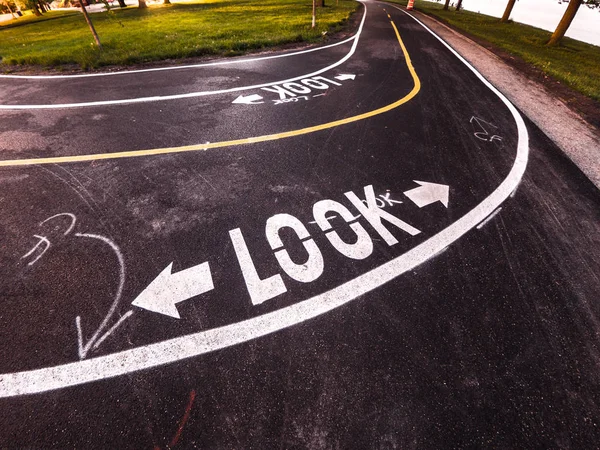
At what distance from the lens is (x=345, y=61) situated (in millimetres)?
11148

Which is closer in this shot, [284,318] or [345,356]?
[345,356]

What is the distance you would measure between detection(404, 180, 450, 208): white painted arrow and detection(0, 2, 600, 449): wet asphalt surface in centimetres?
13

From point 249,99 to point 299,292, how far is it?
Answer: 21.0 ft

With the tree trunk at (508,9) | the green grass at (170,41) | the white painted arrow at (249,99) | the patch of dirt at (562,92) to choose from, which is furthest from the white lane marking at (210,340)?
the tree trunk at (508,9)

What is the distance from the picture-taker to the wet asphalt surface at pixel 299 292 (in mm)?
2418

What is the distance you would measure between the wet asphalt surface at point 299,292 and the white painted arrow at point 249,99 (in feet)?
3.94

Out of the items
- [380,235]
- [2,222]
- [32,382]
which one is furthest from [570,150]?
[2,222]

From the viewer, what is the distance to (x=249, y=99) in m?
7.82

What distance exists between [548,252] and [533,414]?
2.38 meters

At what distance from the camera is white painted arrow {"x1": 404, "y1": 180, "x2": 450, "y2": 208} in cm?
463

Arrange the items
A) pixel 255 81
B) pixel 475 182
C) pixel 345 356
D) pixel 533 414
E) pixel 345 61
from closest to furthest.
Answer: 1. pixel 533 414
2. pixel 345 356
3. pixel 475 182
4. pixel 255 81
5. pixel 345 61

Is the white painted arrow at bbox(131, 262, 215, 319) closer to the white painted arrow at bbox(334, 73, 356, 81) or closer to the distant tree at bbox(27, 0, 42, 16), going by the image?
the white painted arrow at bbox(334, 73, 356, 81)

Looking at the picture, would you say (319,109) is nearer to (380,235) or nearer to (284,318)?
(380,235)

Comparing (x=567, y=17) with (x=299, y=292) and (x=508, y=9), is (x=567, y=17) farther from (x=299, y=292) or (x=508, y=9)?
(x=299, y=292)
